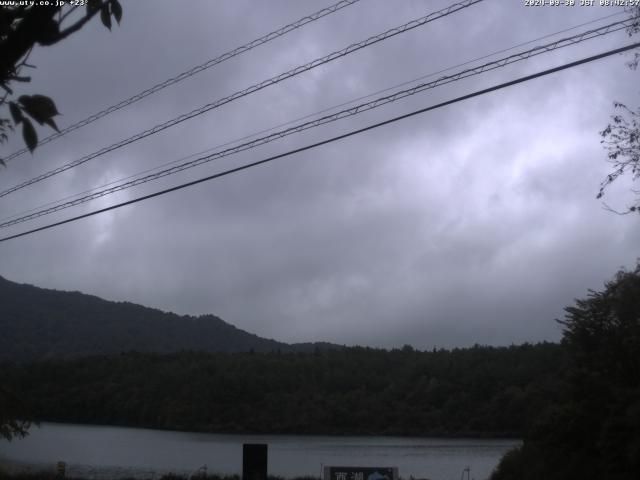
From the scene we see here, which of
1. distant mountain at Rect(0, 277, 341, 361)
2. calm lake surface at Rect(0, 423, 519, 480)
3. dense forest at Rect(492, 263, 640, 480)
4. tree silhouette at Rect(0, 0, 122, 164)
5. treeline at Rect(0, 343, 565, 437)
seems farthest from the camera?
distant mountain at Rect(0, 277, 341, 361)

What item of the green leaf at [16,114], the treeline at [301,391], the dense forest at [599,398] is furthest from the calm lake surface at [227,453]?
the green leaf at [16,114]

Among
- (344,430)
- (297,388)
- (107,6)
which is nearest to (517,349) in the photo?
(344,430)

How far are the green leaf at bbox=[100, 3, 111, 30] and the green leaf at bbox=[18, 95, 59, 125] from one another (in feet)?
2.33

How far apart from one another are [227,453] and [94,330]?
73.7 m

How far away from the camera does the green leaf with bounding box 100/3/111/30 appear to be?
13.8 feet

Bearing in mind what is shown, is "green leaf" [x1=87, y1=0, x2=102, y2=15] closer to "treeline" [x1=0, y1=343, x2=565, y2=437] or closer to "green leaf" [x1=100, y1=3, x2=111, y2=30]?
"green leaf" [x1=100, y1=3, x2=111, y2=30]

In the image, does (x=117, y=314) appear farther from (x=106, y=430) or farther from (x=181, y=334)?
(x=106, y=430)

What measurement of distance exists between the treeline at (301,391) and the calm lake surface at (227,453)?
2.18 meters

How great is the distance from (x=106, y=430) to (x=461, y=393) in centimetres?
3027

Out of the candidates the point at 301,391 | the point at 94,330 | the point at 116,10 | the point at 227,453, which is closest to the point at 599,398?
the point at 116,10

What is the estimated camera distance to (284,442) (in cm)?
5112

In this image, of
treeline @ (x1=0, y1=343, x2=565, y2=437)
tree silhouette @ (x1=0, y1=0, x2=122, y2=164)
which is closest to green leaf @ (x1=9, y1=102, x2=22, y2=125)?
tree silhouette @ (x1=0, y1=0, x2=122, y2=164)

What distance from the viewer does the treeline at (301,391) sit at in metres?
50.2

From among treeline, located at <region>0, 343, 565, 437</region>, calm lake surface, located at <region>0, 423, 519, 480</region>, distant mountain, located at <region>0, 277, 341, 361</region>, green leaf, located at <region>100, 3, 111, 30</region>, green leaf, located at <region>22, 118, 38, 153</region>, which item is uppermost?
distant mountain, located at <region>0, 277, 341, 361</region>
